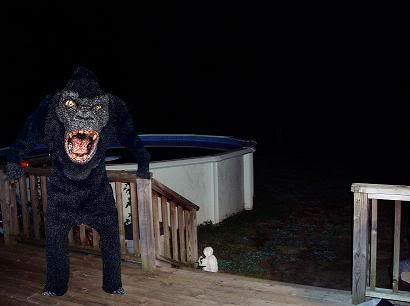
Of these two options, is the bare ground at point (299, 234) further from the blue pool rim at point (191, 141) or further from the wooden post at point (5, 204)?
the wooden post at point (5, 204)

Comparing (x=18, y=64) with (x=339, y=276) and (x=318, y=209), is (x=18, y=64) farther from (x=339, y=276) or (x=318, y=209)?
(x=339, y=276)

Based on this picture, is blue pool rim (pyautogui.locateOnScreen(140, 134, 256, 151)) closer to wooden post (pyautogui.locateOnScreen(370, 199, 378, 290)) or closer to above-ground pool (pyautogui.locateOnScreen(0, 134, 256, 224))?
above-ground pool (pyautogui.locateOnScreen(0, 134, 256, 224))

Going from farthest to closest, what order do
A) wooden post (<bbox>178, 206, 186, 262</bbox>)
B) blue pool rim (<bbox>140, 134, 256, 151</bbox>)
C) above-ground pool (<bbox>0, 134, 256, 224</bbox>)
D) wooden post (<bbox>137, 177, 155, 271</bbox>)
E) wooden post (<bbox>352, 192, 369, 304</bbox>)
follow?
blue pool rim (<bbox>140, 134, 256, 151</bbox>)
above-ground pool (<bbox>0, 134, 256, 224</bbox>)
wooden post (<bbox>178, 206, 186, 262</bbox>)
wooden post (<bbox>137, 177, 155, 271</bbox>)
wooden post (<bbox>352, 192, 369, 304</bbox>)

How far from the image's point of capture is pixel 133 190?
4312 mm

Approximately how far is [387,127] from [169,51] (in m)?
18.0

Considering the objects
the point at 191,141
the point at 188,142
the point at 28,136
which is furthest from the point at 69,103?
the point at 188,142

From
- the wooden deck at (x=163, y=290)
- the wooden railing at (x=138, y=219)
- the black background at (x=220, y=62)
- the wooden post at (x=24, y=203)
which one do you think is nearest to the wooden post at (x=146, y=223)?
the wooden railing at (x=138, y=219)

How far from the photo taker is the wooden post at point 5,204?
202 inches

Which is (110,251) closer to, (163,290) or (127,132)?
(163,290)

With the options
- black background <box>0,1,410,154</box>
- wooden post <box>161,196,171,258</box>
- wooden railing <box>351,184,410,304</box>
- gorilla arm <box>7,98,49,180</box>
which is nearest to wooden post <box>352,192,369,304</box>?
wooden railing <box>351,184,410,304</box>

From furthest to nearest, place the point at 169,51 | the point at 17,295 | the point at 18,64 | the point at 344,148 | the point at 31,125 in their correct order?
Result: 1. the point at 169,51
2. the point at 18,64
3. the point at 344,148
4. the point at 17,295
5. the point at 31,125

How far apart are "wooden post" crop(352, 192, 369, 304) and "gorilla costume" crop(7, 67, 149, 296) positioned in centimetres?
181

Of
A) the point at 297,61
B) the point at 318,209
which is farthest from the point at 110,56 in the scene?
the point at 318,209

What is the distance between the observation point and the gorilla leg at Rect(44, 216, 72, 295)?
369 centimetres
